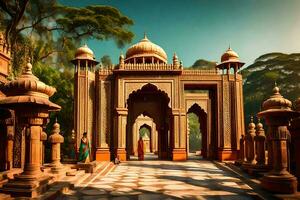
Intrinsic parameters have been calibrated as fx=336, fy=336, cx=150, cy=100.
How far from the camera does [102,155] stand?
57.6 feet

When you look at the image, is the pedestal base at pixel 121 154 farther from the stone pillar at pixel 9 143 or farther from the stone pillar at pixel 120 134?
the stone pillar at pixel 9 143

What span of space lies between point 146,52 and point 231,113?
6013 mm

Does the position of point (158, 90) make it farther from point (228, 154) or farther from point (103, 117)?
point (228, 154)

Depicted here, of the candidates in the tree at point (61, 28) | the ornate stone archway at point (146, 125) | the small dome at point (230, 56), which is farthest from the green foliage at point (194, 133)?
the small dome at point (230, 56)

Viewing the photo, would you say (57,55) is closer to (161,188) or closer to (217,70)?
(217,70)

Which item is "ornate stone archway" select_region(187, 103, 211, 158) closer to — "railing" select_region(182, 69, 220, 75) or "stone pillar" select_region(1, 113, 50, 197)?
"railing" select_region(182, 69, 220, 75)


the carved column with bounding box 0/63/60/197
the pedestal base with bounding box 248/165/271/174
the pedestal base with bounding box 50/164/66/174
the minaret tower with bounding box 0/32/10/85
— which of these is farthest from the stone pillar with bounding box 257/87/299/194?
the minaret tower with bounding box 0/32/10/85

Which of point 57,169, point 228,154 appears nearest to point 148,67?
point 228,154

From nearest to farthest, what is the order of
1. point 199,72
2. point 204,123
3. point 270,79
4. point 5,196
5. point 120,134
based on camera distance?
point 5,196 → point 120,134 → point 199,72 → point 204,123 → point 270,79

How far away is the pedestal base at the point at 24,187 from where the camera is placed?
678 cm

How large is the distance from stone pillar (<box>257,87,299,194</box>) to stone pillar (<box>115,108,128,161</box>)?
9.93 meters

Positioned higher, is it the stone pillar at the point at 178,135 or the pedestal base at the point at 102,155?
the stone pillar at the point at 178,135

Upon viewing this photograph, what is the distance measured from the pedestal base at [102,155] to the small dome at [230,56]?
322 inches

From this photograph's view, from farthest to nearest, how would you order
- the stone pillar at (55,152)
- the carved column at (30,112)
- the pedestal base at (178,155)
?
the pedestal base at (178,155)
the stone pillar at (55,152)
the carved column at (30,112)
